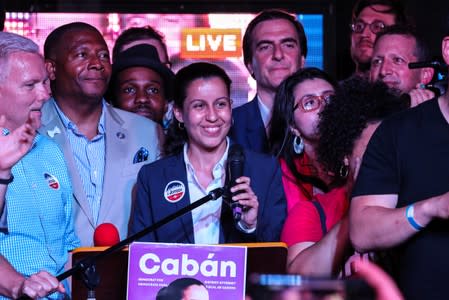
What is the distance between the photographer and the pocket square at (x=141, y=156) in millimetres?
4258

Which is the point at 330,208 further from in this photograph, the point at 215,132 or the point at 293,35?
the point at 293,35

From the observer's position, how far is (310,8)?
5809 millimetres

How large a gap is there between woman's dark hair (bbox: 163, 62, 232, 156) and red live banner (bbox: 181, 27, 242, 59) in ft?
6.30

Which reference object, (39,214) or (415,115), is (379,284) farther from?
(39,214)

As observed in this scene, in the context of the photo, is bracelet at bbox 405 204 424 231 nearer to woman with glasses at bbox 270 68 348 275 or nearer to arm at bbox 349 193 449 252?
arm at bbox 349 193 449 252

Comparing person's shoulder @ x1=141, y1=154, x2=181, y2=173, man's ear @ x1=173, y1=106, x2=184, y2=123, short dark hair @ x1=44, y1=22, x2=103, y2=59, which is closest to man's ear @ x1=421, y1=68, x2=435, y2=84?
man's ear @ x1=173, y1=106, x2=184, y2=123

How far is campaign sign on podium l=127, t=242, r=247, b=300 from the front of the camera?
2.62 m

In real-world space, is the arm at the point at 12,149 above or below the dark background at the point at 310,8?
below

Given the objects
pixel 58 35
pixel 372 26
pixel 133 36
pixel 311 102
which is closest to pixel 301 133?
pixel 311 102

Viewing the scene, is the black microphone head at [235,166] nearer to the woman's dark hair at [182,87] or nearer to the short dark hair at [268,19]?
the woman's dark hair at [182,87]

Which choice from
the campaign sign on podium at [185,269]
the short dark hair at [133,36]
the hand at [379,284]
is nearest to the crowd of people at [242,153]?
the short dark hair at [133,36]

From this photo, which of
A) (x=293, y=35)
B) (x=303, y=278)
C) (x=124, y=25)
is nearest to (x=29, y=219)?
(x=293, y=35)

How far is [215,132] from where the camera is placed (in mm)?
3672

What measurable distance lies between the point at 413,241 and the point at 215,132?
1.39m
